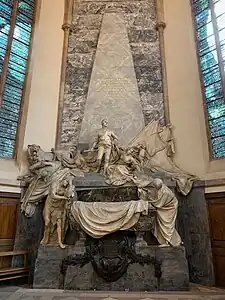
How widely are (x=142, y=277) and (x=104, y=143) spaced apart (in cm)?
279

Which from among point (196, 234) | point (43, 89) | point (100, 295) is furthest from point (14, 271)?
point (43, 89)

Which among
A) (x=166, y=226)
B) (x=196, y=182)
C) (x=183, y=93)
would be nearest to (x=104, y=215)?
(x=166, y=226)

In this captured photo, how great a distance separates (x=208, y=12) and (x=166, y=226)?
5773 mm

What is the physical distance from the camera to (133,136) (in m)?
6.60

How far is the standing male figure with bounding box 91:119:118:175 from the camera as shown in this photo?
5.85 meters

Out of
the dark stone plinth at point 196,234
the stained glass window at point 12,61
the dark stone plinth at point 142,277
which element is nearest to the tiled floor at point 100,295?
the dark stone plinth at point 142,277

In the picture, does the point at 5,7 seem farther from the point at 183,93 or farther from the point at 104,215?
the point at 104,215

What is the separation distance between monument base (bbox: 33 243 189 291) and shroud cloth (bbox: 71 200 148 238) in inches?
17.0

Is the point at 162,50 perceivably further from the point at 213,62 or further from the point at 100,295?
the point at 100,295

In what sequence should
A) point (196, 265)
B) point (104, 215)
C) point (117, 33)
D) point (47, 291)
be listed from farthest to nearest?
point (117, 33) < point (196, 265) < point (104, 215) < point (47, 291)

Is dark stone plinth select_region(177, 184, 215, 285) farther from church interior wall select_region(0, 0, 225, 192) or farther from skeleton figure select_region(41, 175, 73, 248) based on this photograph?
skeleton figure select_region(41, 175, 73, 248)

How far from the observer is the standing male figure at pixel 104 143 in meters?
5.85

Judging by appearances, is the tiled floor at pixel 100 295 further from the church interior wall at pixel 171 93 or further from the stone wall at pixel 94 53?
the stone wall at pixel 94 53

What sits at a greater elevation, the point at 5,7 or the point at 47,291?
the point at 5,7
